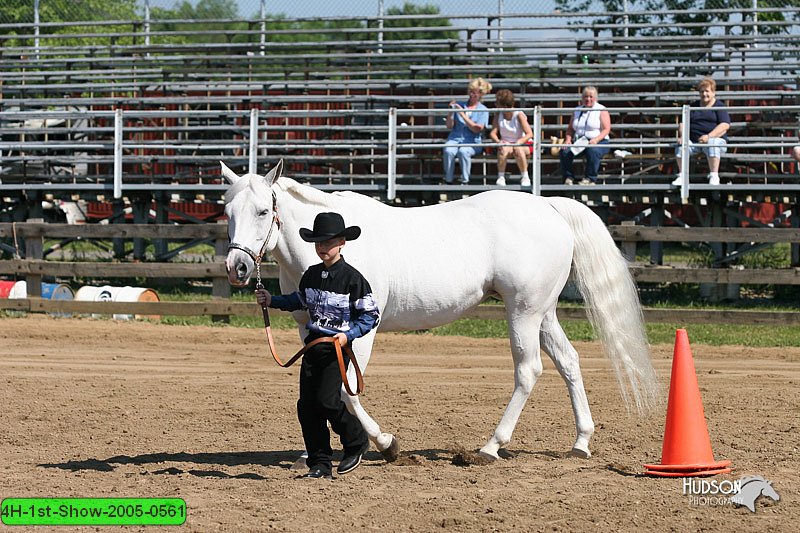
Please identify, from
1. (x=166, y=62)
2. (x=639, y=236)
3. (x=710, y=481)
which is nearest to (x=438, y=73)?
(x=166, y=62)

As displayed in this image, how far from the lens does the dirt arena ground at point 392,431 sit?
19.7ft

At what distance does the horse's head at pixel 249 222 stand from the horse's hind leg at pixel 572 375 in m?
2.18

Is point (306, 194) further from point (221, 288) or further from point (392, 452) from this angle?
point (221, 288)

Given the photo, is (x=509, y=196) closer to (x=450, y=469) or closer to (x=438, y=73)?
(x=450, y=469)

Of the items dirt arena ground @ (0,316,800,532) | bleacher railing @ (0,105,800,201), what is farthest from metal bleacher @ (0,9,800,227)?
dirt arena ground @ (0,316,800,532)

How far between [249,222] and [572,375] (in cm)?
261

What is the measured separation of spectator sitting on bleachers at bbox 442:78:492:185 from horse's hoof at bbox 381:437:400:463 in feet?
32.3

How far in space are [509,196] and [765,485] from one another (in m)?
2.77

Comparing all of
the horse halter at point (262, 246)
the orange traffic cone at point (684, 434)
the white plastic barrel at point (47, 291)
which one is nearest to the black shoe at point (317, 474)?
the horse halter at point (262, 246)

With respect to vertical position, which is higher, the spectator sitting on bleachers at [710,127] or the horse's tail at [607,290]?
the spectator sitting on bleachers at [710,127]

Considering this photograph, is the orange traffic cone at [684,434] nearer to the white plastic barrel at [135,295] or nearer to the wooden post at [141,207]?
the white plastic barrel at [135,295]

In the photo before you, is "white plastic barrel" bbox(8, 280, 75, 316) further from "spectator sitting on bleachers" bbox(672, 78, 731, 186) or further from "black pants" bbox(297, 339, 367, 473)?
"black pants" bbox(297, 339, 367, 473)

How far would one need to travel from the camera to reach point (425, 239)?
762cm

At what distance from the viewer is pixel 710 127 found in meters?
16.7
